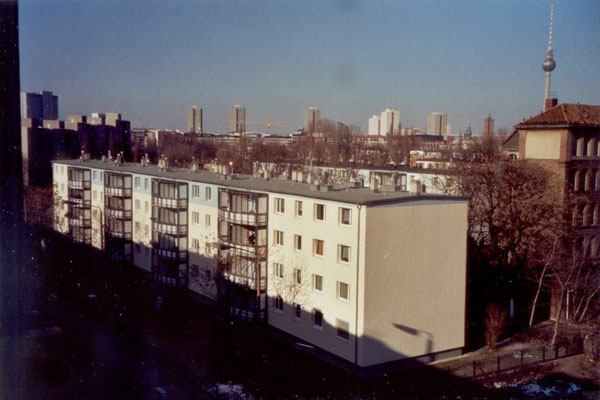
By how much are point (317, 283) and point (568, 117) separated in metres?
9.05

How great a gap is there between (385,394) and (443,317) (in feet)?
9.19

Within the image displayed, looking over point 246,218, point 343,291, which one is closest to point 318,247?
point 343,291

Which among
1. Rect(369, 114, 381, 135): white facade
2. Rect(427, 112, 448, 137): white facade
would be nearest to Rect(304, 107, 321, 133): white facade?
Rect(369, 114, 381, 135): white facade

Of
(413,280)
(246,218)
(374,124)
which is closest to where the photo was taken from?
(413,280)

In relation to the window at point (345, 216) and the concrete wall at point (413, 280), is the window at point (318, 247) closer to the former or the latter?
the window at point (345, 216)

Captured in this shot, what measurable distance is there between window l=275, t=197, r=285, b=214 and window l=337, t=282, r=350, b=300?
2849mm

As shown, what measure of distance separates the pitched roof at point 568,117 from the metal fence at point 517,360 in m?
6.04

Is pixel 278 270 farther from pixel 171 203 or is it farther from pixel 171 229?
pixel 171 203

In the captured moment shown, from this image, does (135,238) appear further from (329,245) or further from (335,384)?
(335,384)

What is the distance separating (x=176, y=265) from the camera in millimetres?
17719

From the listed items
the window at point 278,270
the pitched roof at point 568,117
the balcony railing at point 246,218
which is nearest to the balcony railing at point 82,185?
the balcony railing at point 246,218

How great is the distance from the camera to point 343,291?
1184 cm

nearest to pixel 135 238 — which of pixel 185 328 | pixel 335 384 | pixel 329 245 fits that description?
pixel 185 328

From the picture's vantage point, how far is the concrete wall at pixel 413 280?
1138 cm
